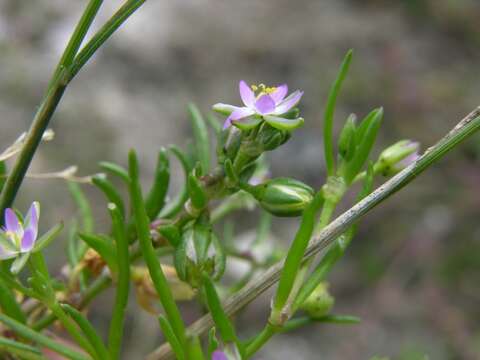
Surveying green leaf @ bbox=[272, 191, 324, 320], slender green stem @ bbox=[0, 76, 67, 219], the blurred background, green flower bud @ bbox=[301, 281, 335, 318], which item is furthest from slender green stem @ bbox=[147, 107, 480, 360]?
the blurred background

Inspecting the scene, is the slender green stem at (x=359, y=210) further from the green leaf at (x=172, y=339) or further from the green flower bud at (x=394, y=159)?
the green flower bud at (x=394, y=159)

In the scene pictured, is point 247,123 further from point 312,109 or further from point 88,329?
point 312,109

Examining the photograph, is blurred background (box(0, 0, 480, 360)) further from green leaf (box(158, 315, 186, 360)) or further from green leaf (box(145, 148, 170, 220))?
green leaf (box(158, 315, 186, 360))

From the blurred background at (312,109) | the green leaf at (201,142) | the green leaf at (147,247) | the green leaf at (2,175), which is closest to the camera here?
the green leaf at (147,247)

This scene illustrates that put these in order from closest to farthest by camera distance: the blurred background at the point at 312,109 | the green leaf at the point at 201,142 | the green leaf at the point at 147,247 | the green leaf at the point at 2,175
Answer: the green leaf at the point at 147,247 → the green leaf at the point at 2,175 → the green leaf at the point at 201,142 → the blurred background at the point at 312,109

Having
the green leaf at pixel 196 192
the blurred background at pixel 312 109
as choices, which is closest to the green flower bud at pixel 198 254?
the green leaf at pixel 196 192

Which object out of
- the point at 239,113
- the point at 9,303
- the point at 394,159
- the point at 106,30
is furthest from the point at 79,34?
the point at 394,159
